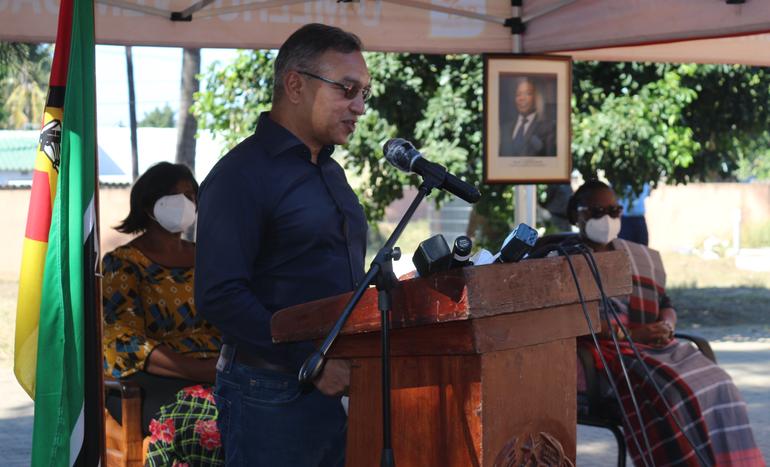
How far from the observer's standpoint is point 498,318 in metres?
2.40

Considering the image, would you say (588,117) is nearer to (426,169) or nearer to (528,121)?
(528,121)

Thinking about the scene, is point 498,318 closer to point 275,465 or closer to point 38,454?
point 275,465

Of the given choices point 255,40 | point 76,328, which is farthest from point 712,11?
point 76,328

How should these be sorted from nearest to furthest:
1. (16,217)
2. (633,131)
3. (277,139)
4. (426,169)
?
1. (426,169)
2. (277,139)
3. (633,131)
4. (16,217)

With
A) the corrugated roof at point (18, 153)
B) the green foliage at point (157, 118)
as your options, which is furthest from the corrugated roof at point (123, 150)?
the green foliage at point (157, 118)

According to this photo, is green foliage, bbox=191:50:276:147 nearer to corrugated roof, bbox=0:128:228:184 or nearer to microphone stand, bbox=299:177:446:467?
microphone stand, bbox=299:177:446:467

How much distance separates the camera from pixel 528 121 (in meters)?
6.38

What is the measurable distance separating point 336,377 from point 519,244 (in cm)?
54

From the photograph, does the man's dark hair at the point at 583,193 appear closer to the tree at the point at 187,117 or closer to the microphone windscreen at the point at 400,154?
→ the microphone windscreen at the point at 400,154

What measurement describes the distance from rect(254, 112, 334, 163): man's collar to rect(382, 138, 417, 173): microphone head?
418mm

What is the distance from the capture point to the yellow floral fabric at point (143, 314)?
15.5ft

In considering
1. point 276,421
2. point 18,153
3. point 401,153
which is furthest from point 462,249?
point 18,153

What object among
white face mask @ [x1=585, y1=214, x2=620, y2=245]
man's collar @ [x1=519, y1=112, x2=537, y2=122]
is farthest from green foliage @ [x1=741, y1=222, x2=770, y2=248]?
white face mask @ [x1=585, y1=214, x2=620, y2=245]

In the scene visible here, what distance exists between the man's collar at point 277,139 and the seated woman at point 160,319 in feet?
6.09
